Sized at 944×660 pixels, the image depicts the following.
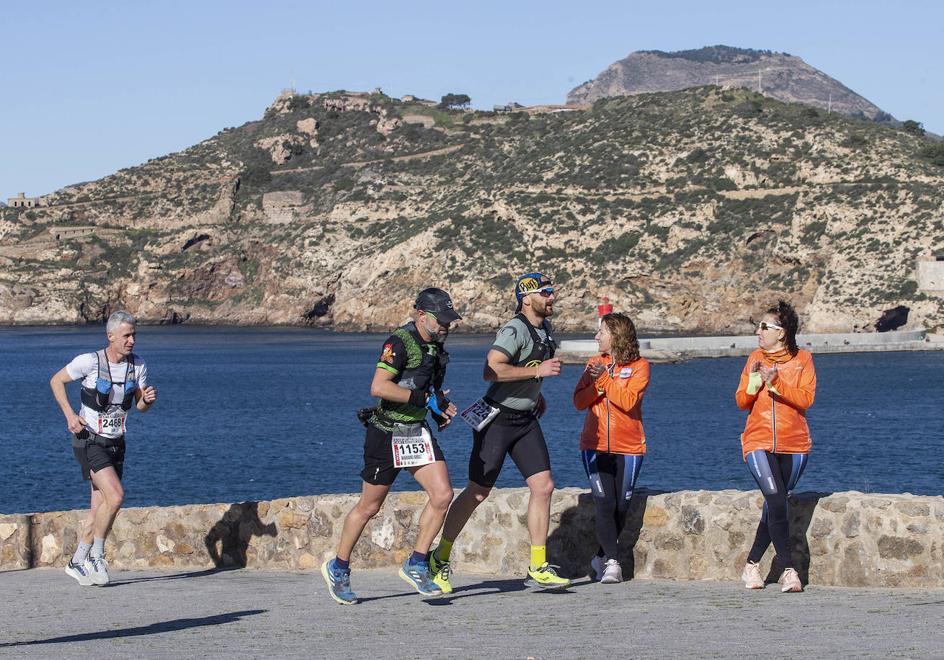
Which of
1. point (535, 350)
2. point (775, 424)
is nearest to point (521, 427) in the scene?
point (535, 350)

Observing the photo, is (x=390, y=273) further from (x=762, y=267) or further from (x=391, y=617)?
(x=391, y=617)

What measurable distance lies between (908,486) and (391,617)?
83.7 feet

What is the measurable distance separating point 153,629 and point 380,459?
5.72 feet

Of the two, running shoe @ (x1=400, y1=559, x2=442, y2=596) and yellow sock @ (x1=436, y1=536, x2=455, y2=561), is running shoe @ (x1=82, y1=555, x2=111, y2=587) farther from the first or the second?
yellow sock @ (x1=436, y1=536, x2=455, y2=561)

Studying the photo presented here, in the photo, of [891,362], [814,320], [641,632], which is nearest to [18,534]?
[641,632]

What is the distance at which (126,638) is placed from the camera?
6.80 meters

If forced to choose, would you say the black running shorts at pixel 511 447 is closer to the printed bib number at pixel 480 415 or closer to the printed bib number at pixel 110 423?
the printed bib number at pixel 480 415

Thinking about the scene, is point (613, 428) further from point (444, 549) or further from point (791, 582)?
point (791, 582)

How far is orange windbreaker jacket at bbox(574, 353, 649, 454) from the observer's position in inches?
337

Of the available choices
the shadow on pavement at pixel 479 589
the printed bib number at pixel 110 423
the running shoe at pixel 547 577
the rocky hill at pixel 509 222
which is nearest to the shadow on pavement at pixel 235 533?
the printed bib number at pixel 110 423

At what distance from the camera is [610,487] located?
858 centimetres

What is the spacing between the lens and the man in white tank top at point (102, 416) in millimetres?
9047

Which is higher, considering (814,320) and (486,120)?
(486,120)

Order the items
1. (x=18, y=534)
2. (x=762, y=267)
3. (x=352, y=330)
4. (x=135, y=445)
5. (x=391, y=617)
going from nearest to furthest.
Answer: (x=391, y=617) → (x=18, y=534) → (x=135, y=445) → (x=762, y=267) → (x=352, y=330)
